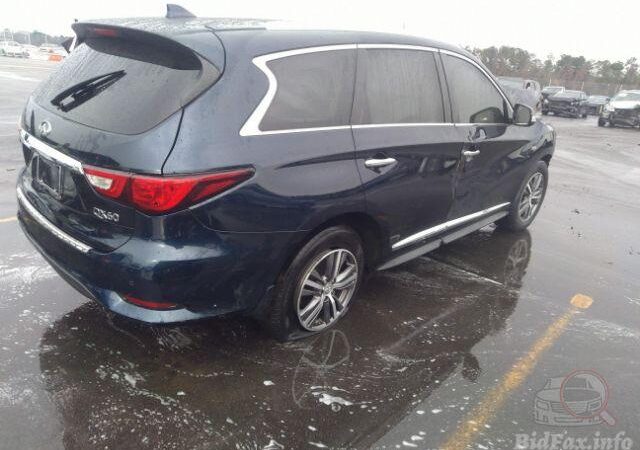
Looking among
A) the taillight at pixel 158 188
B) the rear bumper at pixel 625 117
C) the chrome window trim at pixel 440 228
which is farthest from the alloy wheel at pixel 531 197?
the rear bumper at pixel 625 117

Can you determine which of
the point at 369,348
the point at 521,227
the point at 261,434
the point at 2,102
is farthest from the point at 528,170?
the point at 2,102

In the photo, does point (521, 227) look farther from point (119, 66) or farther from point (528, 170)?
point (119, 66)

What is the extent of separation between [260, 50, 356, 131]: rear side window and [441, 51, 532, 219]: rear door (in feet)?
4.01

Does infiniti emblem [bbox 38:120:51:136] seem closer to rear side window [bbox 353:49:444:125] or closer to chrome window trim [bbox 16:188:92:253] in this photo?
chrome window trim [bbox 16:188:92:253]

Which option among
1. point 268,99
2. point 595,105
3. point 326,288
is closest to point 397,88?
point 268,99

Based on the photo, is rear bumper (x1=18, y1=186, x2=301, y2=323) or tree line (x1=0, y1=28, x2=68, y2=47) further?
tree line (x1=0, y1=28, x2=68, y2=47)

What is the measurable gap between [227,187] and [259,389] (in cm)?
113

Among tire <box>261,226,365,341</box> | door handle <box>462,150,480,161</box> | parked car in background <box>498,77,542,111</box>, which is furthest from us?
parked car in background <box>498,77,542,111</box>

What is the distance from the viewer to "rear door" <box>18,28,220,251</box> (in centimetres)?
234

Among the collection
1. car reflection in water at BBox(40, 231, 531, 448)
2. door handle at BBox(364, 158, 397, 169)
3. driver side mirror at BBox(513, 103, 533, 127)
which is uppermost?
driver side mirror at BBox(513, 103, 533, 127)

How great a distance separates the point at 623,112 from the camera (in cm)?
2261

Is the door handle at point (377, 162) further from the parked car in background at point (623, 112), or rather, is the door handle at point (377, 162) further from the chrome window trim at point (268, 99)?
the parked car in background at point (623, 112)

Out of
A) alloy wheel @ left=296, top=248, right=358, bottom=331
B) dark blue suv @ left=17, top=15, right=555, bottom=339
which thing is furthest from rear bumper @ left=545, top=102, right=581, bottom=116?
alloy wheel @ left=296, top=248, right=358, bottom=331

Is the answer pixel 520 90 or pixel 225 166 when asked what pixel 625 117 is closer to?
pixel 520 90
